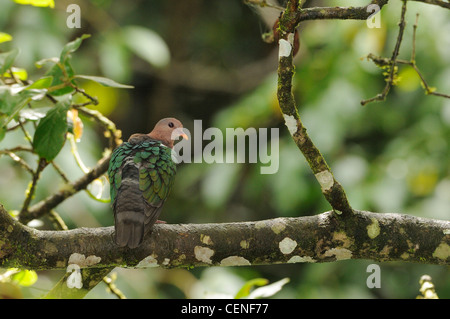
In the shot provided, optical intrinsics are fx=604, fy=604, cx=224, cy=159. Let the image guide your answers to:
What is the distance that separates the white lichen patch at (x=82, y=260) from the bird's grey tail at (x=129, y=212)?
0.46 feet

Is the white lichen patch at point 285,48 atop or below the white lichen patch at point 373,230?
atop

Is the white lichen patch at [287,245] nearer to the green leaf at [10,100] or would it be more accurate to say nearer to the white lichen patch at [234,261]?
the white lichen patch at [234,261]

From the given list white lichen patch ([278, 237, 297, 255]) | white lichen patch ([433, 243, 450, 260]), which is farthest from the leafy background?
white lichen patch ([433, 243, 450, 260])

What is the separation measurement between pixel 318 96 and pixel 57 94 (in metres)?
2.77

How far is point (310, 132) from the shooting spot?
4738 millimetres

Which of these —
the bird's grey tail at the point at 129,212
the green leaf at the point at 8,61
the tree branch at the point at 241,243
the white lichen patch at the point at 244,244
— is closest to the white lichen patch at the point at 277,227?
the tree branch at the point at 241,243

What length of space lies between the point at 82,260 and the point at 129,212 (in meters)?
0.23

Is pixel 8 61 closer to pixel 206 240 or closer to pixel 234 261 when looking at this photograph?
pixel 206 240

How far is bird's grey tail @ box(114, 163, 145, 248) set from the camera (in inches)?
76.5

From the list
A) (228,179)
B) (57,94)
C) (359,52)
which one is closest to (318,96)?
(359,52)

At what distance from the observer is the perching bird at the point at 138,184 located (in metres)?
1.97

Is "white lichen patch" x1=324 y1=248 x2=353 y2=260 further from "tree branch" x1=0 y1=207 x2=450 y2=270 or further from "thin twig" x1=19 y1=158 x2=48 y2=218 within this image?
"thin twig" x1=19 y1=158 x2=48 y2=218

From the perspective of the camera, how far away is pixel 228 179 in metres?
5.08

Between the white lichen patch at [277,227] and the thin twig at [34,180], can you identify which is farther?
the thin twig at [34,180]
